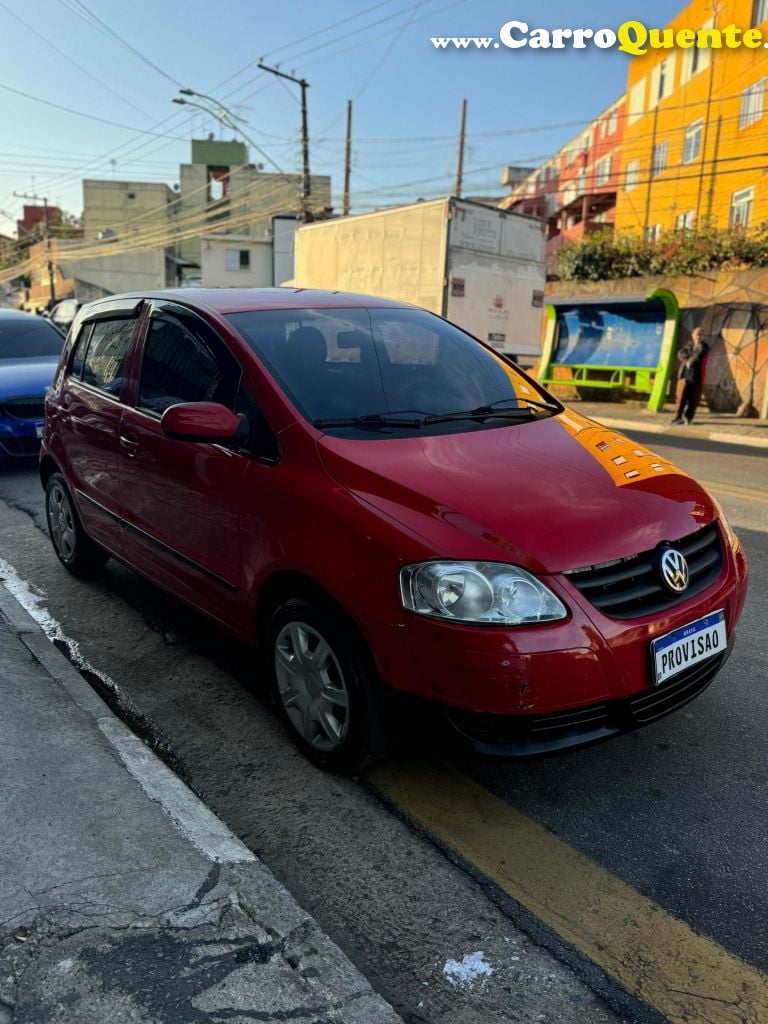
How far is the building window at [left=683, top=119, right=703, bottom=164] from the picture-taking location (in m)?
27.5

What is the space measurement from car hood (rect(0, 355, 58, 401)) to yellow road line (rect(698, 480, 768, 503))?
6.88 m

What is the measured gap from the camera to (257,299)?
376 centimetres

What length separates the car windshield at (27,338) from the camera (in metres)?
9.47

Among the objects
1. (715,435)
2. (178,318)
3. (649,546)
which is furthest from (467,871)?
(715,435)

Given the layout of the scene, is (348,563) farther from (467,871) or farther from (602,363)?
(602,363)

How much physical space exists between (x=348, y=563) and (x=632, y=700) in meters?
0.99

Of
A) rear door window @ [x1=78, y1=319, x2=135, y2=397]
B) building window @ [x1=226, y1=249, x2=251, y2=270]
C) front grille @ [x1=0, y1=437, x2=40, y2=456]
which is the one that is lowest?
front grille @ [x1=0, y1=437, x2=40, y2=456]

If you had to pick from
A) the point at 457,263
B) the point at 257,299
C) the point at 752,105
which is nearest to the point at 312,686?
the point at 257,299

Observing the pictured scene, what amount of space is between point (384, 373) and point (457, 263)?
971cm

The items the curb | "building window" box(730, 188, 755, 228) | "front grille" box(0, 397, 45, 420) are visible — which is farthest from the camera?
"building window" box(730, 188, 755, 228)

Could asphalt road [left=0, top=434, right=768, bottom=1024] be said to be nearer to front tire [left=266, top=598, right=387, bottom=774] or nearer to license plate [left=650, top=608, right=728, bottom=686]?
front tire [left=266, top=598, right=387, bottom=774]

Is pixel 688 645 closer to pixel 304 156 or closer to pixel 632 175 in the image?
pixel 304 156

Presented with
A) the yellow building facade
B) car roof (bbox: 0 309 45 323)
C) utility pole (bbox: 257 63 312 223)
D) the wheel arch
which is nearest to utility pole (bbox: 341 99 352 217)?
utility pole (bbox: 257 63 312 223)

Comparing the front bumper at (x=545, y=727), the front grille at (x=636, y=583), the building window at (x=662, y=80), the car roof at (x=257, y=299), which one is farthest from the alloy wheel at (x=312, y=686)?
the building window at (x=662, y=80)
